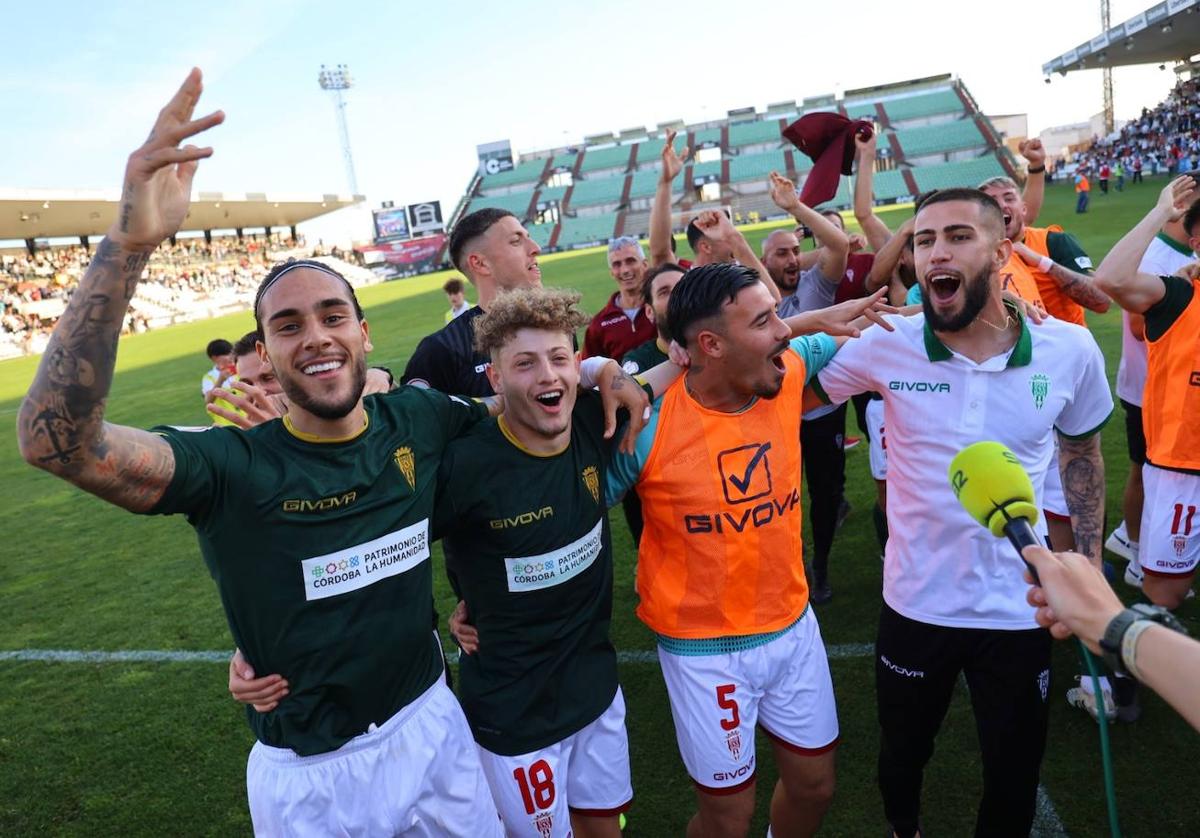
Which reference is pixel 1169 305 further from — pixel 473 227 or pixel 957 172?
pixel 957 172

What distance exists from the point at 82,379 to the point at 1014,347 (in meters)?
2.84

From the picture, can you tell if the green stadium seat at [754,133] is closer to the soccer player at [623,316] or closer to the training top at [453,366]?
the soccer player at [623,316]

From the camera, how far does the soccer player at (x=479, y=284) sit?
379cm

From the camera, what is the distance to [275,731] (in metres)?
2.32

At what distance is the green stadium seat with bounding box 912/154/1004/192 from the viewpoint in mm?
52938

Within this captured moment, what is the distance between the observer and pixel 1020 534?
5.68ft

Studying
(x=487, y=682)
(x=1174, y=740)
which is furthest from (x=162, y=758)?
(x=1174, y=740)

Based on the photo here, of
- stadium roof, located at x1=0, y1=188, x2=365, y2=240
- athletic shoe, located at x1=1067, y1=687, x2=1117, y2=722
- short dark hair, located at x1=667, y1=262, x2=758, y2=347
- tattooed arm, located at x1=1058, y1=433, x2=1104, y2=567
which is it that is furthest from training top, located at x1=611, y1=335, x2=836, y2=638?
stadium roof, located at x1=0, y1=188, x2=365, y2=240

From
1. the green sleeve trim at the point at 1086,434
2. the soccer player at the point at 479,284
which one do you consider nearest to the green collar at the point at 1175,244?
the green sleeve trim at the point at 1086,434

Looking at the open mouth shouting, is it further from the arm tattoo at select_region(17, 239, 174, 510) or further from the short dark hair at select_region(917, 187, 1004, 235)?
the arm tattoo at select_region(17, 239, 174, 510)

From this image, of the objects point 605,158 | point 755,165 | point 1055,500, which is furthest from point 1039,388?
point 605,158

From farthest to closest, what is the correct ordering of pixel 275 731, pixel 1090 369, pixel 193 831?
pixel 193 831 < pixel 1090 369 < pixel 275 731

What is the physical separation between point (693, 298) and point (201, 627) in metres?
5.24

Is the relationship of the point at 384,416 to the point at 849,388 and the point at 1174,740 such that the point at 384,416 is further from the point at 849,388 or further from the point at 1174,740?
the point at 1174,740
